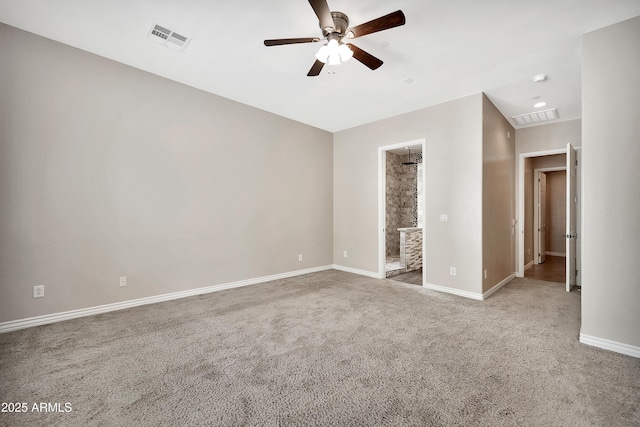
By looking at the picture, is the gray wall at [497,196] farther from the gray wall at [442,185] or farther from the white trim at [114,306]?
the white trim at [114,306]

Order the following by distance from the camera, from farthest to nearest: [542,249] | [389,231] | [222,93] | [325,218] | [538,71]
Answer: [389,231] < [542,249] < [325,218] < [222,93] < [538,71]

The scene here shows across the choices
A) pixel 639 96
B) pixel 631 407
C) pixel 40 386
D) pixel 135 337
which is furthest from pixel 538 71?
pixel 40 386

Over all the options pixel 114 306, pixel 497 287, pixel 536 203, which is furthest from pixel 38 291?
pixel 536 203

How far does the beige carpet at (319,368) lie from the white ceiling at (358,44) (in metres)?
2.87

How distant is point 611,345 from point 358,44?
3.62m

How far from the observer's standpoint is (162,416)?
1609 millimetres

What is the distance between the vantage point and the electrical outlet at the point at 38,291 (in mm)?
2794

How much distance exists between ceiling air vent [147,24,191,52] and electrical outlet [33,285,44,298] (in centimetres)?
276

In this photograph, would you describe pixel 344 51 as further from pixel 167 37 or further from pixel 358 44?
pixel 167 37

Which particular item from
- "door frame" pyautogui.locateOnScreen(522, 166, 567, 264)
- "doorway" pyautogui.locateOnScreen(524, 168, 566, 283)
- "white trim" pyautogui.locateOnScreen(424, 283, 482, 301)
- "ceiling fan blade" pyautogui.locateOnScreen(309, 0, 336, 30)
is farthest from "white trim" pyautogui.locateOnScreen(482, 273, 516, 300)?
"ceiling fan blade" pyautogui.locateOnScreen(309, 0, 336, 30)

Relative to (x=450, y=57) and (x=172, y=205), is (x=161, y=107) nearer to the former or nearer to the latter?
(x=172, y=205)

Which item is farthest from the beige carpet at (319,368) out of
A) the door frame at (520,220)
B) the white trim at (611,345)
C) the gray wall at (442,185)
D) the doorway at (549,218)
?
the door frame at (520,220)

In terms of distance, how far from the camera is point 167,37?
277cm

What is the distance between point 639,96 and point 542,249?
226 inches
